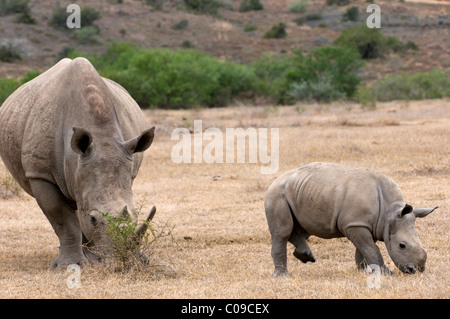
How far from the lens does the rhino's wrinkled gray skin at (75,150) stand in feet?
22.9

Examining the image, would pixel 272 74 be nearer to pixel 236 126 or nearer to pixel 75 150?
pixel 236 126

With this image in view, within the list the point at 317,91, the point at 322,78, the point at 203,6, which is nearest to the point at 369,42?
the point at 322,78

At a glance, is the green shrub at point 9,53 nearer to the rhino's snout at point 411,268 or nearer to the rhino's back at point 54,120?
the rhino's back at point 54,120

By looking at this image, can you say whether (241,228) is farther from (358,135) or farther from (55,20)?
(55,20)

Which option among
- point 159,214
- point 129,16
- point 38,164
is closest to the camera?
point 38,164

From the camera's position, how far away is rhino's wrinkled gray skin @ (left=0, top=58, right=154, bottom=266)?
697 cm

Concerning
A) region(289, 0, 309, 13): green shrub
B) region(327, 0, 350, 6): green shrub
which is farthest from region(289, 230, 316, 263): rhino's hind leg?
region(327, 0, 350, 6): green shrub

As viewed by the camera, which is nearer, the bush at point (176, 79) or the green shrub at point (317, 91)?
the bush at point (176, 79)

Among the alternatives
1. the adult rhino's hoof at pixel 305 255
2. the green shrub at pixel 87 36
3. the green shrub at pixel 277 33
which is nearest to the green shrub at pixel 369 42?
the green shrub at pixel 277 33

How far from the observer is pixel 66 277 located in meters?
7.09

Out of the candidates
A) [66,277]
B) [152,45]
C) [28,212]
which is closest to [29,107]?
[66,277]

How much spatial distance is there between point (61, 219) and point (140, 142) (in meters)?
1.40

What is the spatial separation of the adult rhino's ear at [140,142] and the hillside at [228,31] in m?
33.3
